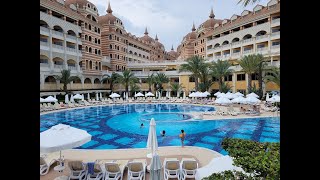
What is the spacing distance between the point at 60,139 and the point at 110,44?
1791 inches

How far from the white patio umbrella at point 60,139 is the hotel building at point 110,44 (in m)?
27.6

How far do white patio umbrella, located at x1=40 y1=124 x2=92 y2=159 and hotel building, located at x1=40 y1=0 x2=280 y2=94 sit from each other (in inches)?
1087

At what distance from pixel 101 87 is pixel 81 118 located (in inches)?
952

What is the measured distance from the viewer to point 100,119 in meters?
23.5

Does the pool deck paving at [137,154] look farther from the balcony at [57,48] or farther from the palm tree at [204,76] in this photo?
the balcony at [57,48]

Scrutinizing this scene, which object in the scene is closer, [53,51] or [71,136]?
[71,136]

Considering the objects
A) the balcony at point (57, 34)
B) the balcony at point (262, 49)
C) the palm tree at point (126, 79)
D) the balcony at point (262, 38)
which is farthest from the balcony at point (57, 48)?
the balcony at point (262, 38)

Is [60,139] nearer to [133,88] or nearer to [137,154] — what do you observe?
[137,154]

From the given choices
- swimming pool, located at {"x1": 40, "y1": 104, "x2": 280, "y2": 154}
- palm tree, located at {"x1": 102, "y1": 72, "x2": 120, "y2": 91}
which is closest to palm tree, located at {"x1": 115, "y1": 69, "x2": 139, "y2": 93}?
palm tree, located at {"x1": 102, "y1": 72, "x2": 120, "y2": 91}

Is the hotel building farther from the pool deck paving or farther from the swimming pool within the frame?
the pool deck paving

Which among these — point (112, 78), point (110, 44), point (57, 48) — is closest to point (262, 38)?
point (112, 78)

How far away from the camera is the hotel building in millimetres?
35750
